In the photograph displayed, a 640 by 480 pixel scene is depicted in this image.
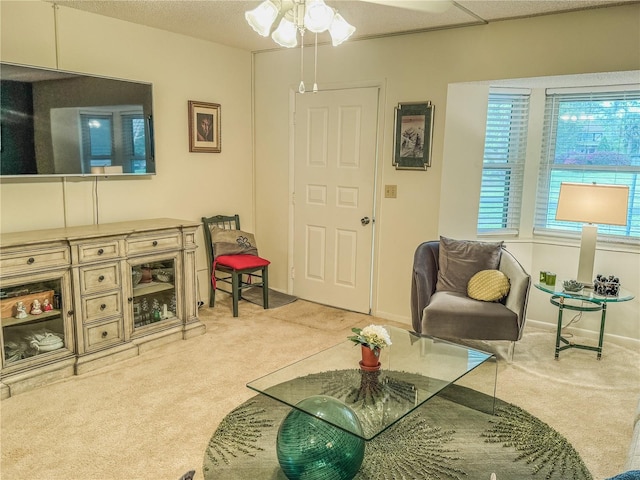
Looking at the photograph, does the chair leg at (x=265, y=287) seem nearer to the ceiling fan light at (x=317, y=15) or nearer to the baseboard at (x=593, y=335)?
the baseboard at (x=593, y=335)

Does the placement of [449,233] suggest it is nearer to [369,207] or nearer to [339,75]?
[369,207]

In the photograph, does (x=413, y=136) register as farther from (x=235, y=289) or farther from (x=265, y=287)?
(x=235, y=289)

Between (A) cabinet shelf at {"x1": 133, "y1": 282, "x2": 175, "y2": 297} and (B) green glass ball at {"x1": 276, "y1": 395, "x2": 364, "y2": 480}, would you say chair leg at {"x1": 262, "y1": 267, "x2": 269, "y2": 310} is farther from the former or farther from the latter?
(B) green glass ball at {"x1": 276, "y1": 395, "x2": 364, "y2": 480}

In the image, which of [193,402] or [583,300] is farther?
[583,300]

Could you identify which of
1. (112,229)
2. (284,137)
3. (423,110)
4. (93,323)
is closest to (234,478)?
(93,323)

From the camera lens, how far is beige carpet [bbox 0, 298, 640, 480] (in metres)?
2.36

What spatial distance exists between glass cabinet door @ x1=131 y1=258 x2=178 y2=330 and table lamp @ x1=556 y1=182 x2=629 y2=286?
2.91 metres

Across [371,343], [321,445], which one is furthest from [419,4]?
[321,445]

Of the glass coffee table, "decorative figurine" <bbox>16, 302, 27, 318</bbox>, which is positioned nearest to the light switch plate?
the glass coffee table

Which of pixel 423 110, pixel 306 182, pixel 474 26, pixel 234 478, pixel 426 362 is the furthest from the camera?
pixel 306 182

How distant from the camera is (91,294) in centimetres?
326

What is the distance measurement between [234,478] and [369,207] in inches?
106

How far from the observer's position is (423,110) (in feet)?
13.1

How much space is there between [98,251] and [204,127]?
1694 millimetres
